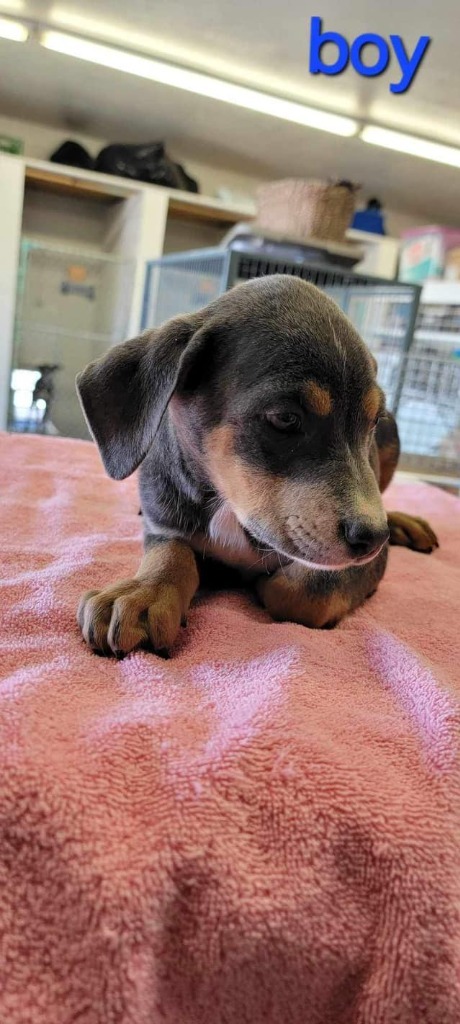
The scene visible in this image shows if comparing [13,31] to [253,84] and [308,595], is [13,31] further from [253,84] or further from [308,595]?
[308,595]

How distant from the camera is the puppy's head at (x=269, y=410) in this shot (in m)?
1.11

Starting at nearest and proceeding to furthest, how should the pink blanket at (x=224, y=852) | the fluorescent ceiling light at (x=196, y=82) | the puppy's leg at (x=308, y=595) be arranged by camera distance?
the pink blanket at (x=224, y=852), the puppy's leg at (x=308, y=595), the fluorescent ceiling light at (x=196, y=82)

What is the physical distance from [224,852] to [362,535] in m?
0.51

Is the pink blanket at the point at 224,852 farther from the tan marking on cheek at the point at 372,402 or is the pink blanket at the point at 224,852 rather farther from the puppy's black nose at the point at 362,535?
the tan marking on cheek at the point at 372,402

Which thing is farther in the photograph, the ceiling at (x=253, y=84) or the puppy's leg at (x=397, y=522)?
the ceiling at (x=253, y=84)

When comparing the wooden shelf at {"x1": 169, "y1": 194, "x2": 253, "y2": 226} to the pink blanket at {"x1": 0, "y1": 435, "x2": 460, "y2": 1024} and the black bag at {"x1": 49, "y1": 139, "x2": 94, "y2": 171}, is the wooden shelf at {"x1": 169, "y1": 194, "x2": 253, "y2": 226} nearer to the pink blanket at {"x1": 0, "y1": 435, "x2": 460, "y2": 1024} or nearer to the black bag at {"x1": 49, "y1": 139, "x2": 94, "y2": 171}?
the black bag at {"x1": 49, "y1": 139, "x2": 94, "y2": 171}

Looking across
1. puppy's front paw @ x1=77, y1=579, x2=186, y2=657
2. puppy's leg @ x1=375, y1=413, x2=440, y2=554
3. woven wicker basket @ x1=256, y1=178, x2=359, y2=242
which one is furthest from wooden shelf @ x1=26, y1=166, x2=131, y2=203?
puppy's front paw @ x1=77, y1=579, x2=186, y2=657

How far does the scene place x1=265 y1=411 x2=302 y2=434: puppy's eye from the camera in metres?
1.15

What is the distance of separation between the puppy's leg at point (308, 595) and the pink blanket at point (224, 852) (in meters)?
0.30

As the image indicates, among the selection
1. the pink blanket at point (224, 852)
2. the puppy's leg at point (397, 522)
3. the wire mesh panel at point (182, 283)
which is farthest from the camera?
the wire mesh panel at point (182, 283)

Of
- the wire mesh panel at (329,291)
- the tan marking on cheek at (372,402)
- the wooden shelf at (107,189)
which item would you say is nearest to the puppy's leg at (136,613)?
the tan marking on cheek at (372,402)

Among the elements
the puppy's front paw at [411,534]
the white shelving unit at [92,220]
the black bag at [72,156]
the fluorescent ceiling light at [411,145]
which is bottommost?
the puppy's front paw at [411,534]

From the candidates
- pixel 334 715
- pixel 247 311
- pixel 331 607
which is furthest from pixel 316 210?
pixel 334 715

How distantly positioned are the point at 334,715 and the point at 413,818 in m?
0.19
